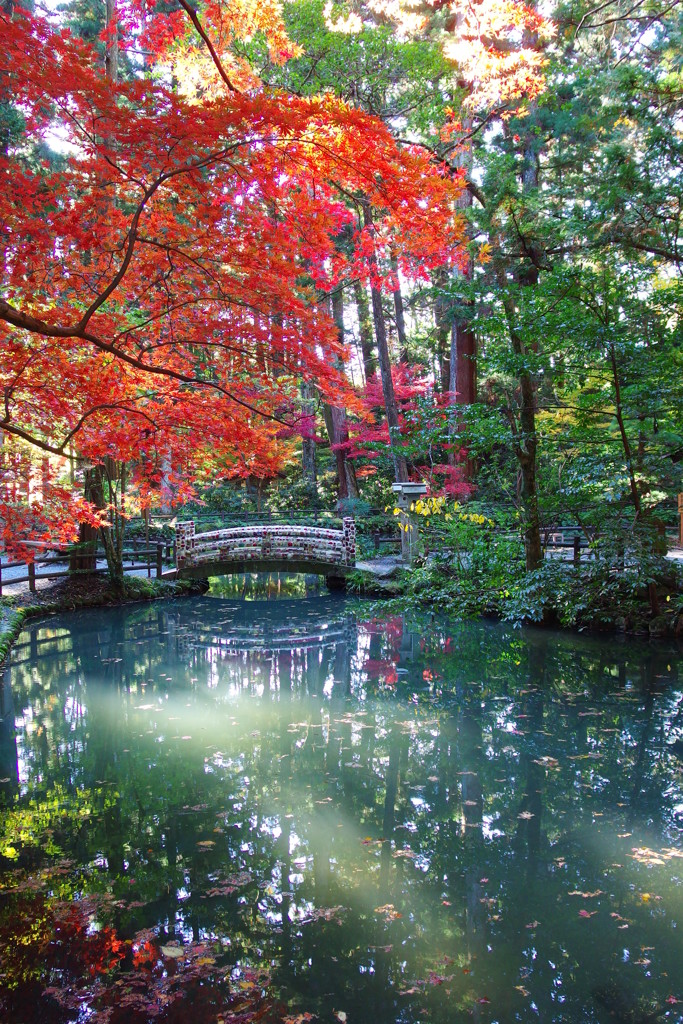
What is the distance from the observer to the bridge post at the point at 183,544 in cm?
1491

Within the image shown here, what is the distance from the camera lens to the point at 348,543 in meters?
15.0

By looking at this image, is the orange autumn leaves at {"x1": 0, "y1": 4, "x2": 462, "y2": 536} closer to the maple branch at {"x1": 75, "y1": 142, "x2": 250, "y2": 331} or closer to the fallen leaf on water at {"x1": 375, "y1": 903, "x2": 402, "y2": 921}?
the maple branch at {"x1": 75, "y1": 142, "x2": 250, "y2": 331}

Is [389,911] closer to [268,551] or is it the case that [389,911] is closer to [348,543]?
[348,543]

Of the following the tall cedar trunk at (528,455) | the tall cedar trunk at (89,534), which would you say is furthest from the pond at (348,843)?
the tall cedar trunk at (89,534)

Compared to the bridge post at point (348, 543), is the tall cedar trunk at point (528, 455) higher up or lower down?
higher up

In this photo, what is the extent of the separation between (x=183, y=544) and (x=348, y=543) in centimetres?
362

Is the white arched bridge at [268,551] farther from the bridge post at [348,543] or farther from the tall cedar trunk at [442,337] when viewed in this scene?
the tall cedar trunk at [442,337]

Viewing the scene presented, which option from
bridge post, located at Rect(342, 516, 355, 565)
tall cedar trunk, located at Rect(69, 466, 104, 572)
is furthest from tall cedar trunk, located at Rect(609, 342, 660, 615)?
tall cedar trunk, located at Rect(69, 466, 104, 572)

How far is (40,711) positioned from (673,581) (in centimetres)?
792

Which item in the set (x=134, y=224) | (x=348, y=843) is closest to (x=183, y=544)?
(x=348, y=843)

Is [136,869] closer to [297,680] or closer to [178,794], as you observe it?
[178,794]

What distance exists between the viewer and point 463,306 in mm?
14117

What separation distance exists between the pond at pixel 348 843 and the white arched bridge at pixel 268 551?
577 cm

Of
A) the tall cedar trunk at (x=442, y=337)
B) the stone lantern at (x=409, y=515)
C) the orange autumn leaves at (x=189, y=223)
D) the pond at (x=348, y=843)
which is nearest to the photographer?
the pond at (x=348, y=843)
